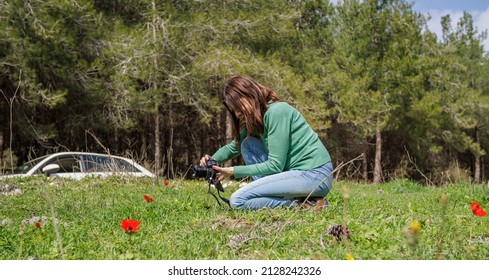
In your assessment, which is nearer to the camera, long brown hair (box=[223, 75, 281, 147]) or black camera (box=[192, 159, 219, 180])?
long brown hair (box=[223, 75, 281, 147])

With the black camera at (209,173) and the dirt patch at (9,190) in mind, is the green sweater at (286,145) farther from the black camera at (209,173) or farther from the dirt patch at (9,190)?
the dirt patch at (9,190)

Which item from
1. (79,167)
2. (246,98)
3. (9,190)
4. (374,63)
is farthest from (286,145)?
(374,63)

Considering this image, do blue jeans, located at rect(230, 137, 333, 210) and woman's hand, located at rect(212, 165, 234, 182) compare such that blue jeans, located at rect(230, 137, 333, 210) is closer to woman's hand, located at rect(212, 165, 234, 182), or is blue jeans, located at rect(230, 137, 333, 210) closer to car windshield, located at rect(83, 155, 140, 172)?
woman's hand, located at rect(212, 165, 234, 182)

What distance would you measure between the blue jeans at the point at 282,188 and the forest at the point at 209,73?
18.7 feet

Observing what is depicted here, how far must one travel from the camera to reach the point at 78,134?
64.4ft

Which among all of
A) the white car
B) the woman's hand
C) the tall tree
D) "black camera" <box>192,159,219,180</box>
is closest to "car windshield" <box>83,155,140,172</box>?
the white car

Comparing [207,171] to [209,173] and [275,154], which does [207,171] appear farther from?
[275,154]

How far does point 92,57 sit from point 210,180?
13.8 m

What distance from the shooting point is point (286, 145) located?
4.29m

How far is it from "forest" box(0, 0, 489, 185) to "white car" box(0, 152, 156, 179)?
89cm

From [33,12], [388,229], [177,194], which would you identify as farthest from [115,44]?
[388,229]

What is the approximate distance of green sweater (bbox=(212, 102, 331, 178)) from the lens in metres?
4.25

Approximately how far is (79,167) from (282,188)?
6.55 metres

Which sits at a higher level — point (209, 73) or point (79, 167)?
point (209, 73)
